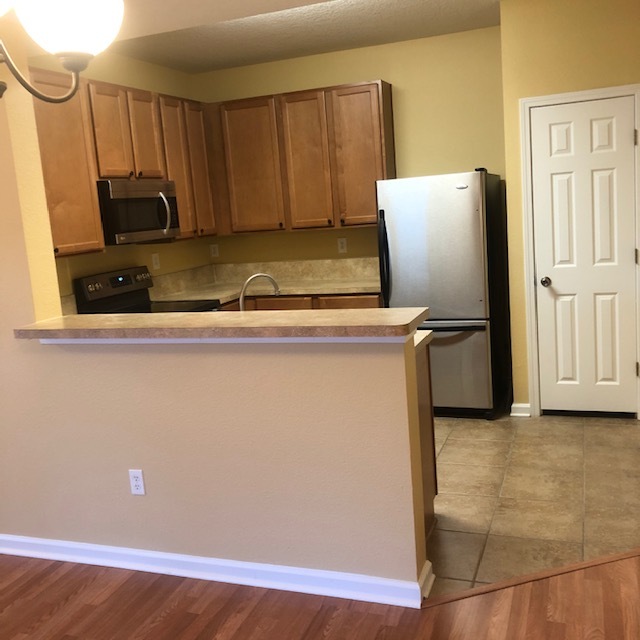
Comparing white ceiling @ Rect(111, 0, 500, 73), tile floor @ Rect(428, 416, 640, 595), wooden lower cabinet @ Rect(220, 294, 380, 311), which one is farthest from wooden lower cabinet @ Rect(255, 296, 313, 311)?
white ceiling @ Rect(111, 0, 500, 73)

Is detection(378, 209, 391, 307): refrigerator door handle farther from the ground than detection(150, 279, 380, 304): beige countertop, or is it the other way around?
detection(378, 209, 391, 307): refrigerator door handle

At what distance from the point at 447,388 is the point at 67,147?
106 inches

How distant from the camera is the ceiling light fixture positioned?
4.86 feet

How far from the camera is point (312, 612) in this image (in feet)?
7.93

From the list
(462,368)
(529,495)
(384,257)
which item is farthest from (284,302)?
(529,495)

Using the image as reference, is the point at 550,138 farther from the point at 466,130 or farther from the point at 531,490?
the point at 531,490

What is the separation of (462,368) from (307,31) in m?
2.39

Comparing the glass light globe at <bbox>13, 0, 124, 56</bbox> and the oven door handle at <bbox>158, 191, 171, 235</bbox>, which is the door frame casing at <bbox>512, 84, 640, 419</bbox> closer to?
the oven door handle at <bbox>158, 191, 171, 235</bbox>

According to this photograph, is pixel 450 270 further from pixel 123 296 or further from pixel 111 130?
pixel 111 130

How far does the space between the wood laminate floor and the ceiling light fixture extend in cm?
181

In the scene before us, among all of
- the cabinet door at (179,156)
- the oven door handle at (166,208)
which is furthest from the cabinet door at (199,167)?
the oven door handle at (166,208)

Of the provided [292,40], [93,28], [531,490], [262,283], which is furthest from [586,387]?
[93,28]

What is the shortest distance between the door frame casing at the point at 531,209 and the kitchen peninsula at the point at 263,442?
5.51 ft

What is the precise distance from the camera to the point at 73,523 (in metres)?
2.91
